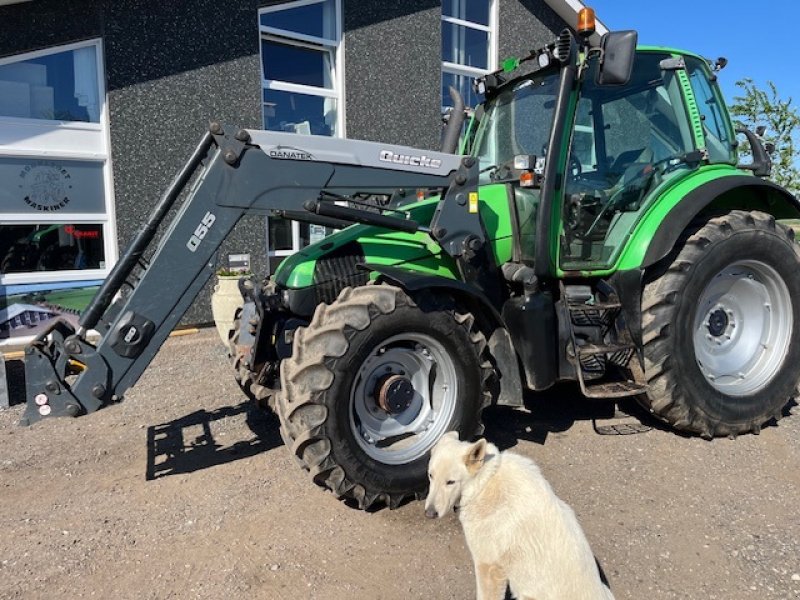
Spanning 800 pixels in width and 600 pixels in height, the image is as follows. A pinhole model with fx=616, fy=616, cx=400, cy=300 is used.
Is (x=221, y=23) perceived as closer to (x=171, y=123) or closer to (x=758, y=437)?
(x=171, y=123)

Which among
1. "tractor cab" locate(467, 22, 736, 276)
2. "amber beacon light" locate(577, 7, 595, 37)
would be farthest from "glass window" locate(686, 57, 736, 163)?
"amber beacon light" locate(577, 7, 595, 37)

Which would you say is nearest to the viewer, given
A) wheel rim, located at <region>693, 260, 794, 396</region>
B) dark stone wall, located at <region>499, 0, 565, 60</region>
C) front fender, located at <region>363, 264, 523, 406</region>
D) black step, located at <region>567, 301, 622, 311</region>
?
front fender, located at <region>363, 264, 523, 406</region>

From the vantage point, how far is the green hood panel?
3.94 meters

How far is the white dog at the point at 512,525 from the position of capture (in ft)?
7.31

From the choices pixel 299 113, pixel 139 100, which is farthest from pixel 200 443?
pixel 299 113

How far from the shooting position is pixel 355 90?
958 cm

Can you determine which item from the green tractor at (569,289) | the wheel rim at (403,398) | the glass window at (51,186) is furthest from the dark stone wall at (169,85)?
the wheel rim at (403,398)

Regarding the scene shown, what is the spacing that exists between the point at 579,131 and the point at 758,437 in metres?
2.61

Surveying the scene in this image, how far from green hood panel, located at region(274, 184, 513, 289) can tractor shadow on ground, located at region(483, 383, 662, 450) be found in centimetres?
127

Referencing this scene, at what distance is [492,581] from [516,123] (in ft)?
11.3

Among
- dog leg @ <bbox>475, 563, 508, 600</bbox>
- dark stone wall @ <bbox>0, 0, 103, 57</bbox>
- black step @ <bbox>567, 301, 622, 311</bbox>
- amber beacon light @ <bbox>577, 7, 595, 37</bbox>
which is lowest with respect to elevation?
dog leg @ <bbox>475, 563, 508, 600</bbox>

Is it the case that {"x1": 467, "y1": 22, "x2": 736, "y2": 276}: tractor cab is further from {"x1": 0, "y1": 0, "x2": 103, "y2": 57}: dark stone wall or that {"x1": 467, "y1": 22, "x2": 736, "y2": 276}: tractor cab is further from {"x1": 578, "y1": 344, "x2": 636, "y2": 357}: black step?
{"x1": 0, "y1": 0, "x2": 103, "y2": 57}: dark stone wall

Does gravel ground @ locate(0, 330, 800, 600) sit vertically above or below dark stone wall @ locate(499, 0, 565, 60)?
below

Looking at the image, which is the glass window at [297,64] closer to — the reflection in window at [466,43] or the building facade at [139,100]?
the building facade at [139,100]
